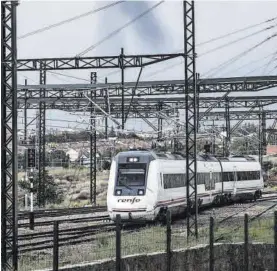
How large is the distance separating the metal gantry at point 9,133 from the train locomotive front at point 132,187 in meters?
12.0

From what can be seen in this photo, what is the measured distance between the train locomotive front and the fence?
12.9ft

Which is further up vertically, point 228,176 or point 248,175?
point 228,176

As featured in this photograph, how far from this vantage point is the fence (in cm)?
1353

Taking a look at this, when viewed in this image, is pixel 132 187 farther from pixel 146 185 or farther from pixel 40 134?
pixel 40 134

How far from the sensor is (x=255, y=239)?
19641 mm

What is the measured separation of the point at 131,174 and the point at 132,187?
26.1 inches

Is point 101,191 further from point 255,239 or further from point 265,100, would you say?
point 255,239

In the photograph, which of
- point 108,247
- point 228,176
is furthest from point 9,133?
point 228,176

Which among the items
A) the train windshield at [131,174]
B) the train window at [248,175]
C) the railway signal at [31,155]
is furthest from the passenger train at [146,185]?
the train window at [248,175]

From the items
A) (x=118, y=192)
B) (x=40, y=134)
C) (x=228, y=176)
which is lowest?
(x=228, y=176)

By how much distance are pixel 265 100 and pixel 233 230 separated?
1300 inches

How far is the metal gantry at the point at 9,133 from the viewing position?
12242 millimetres

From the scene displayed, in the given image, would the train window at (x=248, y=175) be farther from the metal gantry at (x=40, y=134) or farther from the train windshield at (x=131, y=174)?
the train windshield at (x=131, y=174)

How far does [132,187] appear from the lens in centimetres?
2523
